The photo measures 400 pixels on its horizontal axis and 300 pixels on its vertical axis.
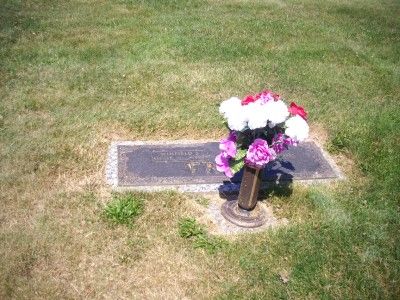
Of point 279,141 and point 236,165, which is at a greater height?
point 279,141

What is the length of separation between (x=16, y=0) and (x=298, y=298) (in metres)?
10.7

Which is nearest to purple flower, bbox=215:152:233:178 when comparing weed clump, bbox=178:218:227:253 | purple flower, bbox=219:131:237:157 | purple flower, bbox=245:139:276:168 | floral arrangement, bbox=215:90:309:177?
floral arrangement, bbox=215:90:309:177

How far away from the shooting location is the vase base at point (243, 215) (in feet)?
15.6

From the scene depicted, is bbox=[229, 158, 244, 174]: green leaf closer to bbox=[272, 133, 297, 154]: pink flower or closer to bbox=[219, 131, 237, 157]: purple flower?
bbox=[219, 131, 237, 157]: purple flower

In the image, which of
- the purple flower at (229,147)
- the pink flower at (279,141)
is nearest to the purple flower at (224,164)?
the purple flower at (229,147)

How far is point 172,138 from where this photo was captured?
20.6 feet

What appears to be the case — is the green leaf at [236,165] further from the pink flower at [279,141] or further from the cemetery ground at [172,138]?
the cemetery ground at [172,138]

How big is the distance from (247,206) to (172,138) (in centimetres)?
197

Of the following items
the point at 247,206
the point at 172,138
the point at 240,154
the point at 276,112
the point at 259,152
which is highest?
the point at 276,112

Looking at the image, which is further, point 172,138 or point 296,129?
point 172,138

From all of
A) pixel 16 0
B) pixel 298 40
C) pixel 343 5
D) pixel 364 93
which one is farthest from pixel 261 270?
pixel 343 5

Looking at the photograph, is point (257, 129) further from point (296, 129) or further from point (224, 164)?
point (224, 164)

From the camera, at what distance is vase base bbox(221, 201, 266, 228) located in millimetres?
4758

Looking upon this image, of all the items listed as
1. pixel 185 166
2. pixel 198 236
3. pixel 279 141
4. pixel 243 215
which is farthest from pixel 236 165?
pixel 185 166
